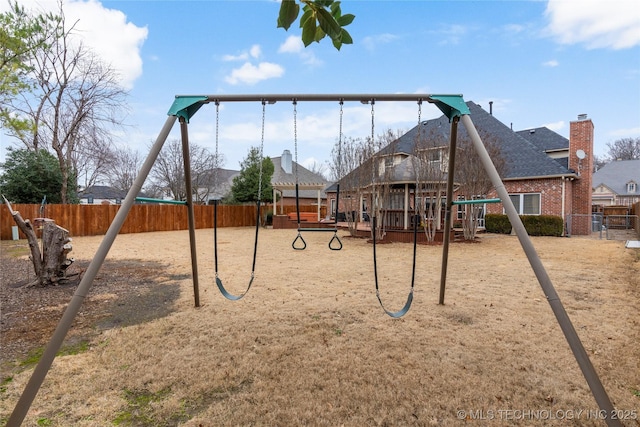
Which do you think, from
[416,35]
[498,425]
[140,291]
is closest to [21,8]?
[140,291]

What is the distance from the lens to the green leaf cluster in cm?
176

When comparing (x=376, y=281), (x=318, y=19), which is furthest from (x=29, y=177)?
(x=318, y=19)

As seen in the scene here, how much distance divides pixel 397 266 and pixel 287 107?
204 inches

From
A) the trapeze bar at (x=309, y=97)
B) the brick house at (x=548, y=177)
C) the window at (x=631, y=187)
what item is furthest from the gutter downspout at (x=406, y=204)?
the window at (x=631, y=187)

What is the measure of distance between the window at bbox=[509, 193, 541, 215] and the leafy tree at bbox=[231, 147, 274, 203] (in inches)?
587

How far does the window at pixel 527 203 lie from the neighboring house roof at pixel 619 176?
26.6 m

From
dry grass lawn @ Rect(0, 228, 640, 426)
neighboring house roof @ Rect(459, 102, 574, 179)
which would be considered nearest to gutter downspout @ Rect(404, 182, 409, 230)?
neighboring house roof @ Rect(459, 102, 574, 179)

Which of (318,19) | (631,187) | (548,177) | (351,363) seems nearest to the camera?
(318,19)

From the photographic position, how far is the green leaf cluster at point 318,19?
1.76m

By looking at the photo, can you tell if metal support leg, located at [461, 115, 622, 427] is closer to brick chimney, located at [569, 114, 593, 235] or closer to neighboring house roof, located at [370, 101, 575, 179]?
neighboring house roof, located at [370, 101, 575, 179]

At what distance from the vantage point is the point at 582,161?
51.8ft

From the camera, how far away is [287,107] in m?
3.61

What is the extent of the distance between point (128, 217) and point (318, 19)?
16.4m

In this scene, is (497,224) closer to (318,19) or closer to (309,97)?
(309,97)
